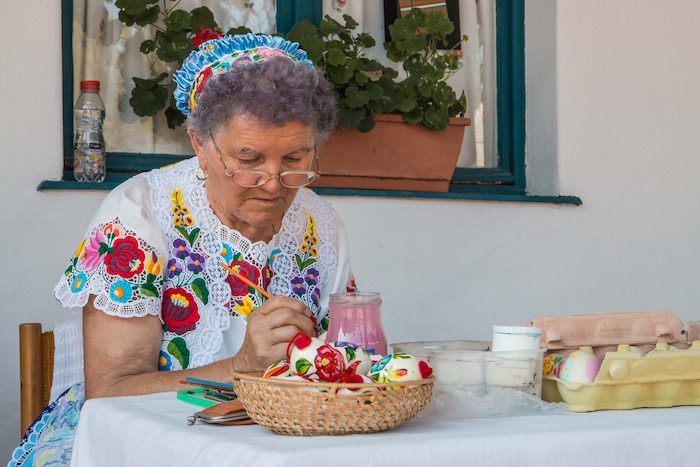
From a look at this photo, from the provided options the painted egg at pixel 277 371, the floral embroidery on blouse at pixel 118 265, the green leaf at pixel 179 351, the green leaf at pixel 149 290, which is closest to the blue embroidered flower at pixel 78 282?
the floral embroidery on blouse at pixel 118 265

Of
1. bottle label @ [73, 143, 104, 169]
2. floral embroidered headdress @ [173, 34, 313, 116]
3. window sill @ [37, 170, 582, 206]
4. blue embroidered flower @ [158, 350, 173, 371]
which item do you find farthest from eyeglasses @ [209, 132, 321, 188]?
bottle label @ [73, 143, 104, 169]

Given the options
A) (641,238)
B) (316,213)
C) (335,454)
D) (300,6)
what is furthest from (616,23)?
(335,454)

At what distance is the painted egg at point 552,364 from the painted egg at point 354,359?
351 millimetres

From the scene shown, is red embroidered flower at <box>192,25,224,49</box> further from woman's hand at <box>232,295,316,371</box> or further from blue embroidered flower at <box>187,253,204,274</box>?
woman's hand at <box>232,295,316,371</box>

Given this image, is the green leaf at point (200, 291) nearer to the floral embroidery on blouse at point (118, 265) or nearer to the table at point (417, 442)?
the floral embroidery on blouse at point (118, 265)

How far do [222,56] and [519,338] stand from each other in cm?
96

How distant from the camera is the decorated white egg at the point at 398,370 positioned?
135 centimetres

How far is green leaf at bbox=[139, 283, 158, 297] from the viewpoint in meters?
2.01

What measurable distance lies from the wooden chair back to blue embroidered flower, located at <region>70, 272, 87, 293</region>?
269 millimetres

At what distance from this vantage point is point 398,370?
1357 millimetres

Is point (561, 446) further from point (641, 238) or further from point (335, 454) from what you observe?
point (641, 238)

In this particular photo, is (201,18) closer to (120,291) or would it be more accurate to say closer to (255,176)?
(255,176)

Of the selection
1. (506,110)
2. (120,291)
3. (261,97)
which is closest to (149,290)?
(120,291)

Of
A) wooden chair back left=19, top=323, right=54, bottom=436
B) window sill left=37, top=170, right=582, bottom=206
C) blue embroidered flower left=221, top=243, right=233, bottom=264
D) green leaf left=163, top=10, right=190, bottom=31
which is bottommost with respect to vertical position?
wooden chair back left=19, top=323, right=54, bottom=436
